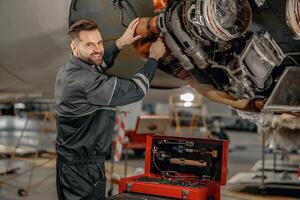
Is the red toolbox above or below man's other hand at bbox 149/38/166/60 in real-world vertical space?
below

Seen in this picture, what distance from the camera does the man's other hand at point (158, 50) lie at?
214cm

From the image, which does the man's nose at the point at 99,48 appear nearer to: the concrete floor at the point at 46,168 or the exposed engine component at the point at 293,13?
the exposed engine component at the point at 293,13

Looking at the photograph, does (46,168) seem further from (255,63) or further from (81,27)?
(255,63)

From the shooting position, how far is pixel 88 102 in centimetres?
215

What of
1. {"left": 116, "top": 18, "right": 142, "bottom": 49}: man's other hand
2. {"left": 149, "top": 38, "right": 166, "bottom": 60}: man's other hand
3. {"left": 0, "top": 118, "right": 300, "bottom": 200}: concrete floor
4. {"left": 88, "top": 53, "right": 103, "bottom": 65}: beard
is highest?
{"left": 116, "top": 18, "right": 142, "bottom": 49}: man's other hand

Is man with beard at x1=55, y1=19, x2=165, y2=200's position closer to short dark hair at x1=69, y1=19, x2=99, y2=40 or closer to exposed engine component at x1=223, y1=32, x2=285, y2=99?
short dark hair at x1=69, y1=19, x2=99, y2=40

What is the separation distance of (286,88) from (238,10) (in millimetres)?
543

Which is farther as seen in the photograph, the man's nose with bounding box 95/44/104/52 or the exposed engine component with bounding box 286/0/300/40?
the man's nose with bounding box 95/44/104/52

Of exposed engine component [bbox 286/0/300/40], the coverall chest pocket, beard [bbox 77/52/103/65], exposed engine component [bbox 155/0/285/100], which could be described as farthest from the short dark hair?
exposed engine component [bbox 286/0/300/40]

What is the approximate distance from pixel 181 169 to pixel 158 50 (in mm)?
1046

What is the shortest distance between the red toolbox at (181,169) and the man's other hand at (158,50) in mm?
815

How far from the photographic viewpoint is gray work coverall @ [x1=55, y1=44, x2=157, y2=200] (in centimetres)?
209

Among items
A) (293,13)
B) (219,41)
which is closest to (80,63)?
(219,41)

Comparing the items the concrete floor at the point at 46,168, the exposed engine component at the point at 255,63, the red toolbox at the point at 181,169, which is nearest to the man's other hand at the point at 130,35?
the exposed engine component at the point at 255,63
